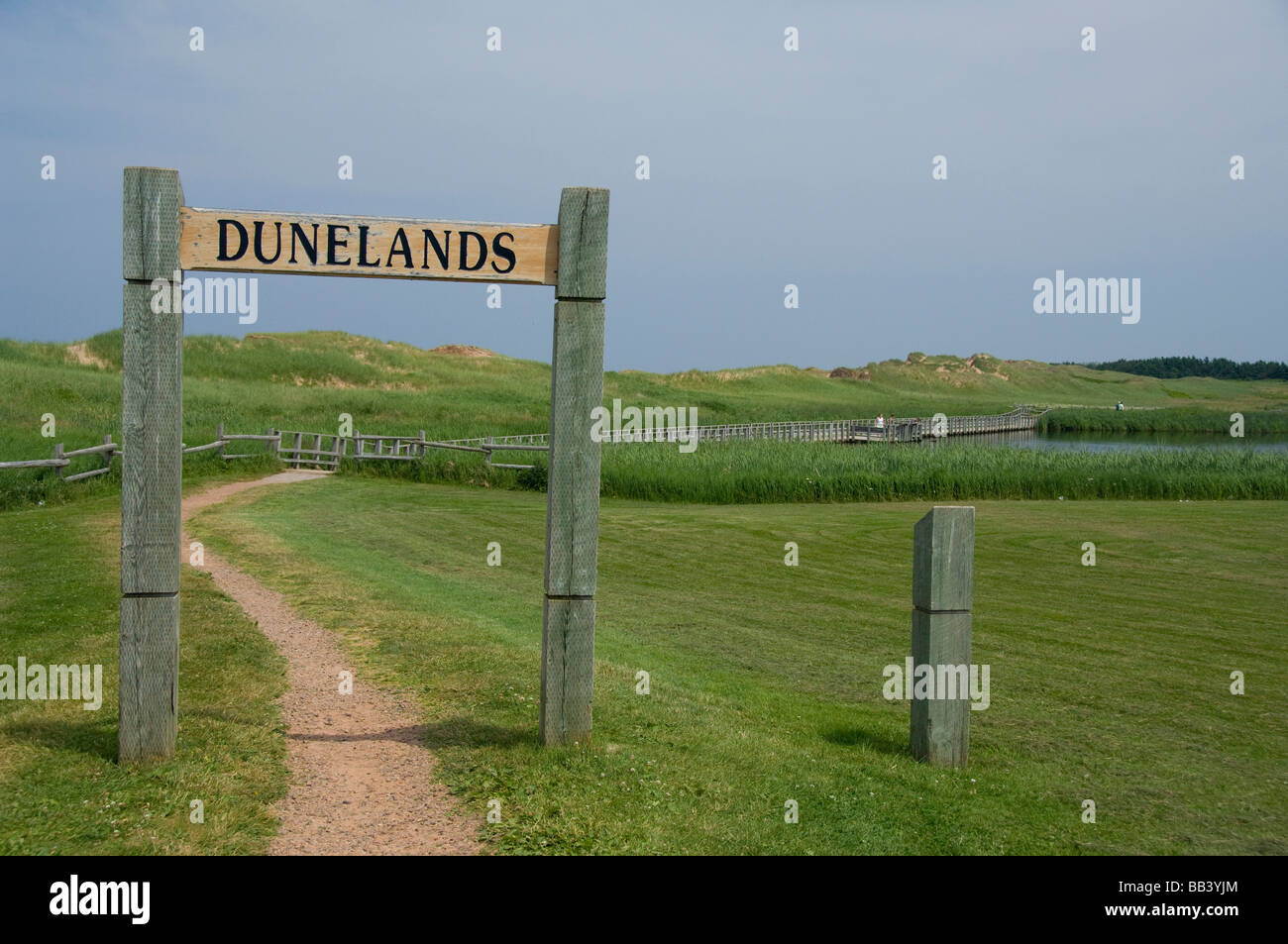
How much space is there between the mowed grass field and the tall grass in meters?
9.96

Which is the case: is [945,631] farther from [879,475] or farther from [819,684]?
[879,475]

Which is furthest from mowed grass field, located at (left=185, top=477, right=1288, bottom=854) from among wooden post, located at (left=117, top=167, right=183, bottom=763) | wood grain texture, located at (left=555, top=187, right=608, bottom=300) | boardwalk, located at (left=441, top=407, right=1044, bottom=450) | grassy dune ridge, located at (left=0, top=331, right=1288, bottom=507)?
boardwalk, located at (left=441, top=407, right=1044, bottom=450)

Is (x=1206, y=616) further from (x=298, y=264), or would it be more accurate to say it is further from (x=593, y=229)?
(x=298, y=264)

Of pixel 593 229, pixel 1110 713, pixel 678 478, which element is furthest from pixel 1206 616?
pixel 678 478

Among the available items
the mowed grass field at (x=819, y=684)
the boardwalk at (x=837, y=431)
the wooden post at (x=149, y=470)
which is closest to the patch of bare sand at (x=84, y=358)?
the boardwalk at (x=837, y=431)

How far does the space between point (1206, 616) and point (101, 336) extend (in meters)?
87.2

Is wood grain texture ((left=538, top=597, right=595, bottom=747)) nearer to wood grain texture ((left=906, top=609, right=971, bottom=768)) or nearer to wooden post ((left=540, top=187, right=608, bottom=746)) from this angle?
wooden post ((left=540, top=187, right=608, bottom=746))

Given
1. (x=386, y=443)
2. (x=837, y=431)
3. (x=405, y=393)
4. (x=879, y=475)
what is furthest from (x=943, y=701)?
(x=405, y=393)

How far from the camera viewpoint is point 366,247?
6258 millimetres

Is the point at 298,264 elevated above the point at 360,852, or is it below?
above

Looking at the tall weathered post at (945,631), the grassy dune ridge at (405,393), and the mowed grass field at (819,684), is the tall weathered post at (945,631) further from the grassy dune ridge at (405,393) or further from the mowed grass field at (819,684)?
the grassy dune ridge at (405,393)

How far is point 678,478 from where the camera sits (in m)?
29.3

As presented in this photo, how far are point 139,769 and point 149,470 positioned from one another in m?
1.68

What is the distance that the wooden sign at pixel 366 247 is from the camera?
241 inches
